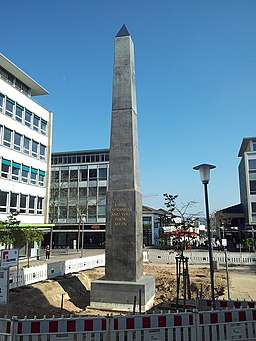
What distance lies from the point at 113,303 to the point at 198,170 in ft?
18.2

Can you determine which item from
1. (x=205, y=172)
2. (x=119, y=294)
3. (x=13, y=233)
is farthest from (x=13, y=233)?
(x=205, y=172)

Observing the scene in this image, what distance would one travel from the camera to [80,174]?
52.6 metres

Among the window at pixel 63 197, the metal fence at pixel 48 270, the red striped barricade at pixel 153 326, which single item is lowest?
the metal fence at pixel 48 270

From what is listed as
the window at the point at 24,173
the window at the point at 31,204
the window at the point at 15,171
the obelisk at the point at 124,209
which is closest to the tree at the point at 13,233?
the window at the point at 15,171

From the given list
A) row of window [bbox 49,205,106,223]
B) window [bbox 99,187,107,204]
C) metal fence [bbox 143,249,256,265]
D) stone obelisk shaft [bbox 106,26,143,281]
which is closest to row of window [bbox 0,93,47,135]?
stone obelisk shaft [bbox 106,26,143,281]

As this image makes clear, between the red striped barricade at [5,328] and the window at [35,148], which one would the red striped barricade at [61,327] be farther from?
the window at [35,148]

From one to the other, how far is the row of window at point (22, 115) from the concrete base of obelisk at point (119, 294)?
20.0 metres

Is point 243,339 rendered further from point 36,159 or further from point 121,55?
point 36,159

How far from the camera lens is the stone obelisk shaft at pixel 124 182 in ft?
38.1

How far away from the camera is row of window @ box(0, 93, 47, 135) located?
26.8 metres

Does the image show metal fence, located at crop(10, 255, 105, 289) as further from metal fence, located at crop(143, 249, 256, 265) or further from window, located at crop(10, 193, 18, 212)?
window, located at crop(10, 193, 18, 212)

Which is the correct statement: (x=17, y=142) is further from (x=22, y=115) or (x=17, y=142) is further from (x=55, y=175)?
(x=55, y=175)

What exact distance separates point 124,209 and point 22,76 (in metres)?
24.4

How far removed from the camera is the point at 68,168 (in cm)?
5338
